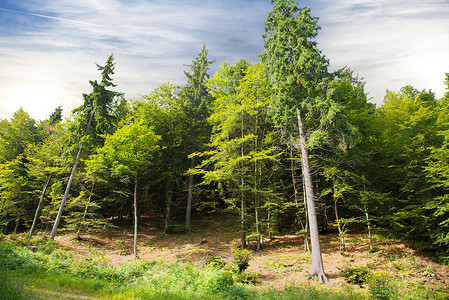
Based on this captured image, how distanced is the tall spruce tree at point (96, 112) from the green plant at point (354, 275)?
70.4ft

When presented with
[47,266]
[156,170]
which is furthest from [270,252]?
[156,170]

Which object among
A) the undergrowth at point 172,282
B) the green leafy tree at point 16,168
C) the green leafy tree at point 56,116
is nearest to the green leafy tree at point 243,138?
the undergrowth at point 172,282

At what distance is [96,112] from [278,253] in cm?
2021

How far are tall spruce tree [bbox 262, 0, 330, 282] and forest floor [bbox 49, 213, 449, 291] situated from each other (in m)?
3.99

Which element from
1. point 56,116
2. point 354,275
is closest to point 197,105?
point 354,275

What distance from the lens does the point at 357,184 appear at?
14656 millimetres

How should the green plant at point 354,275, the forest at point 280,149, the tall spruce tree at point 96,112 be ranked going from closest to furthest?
1. the green plant at point 354,275
2. the forest at point 280,149
3. the tall spruce tree at point 96,112

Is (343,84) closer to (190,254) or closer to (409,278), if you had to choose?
(409,278)

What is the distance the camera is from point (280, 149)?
15.1 meters

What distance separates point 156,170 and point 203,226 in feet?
26.6

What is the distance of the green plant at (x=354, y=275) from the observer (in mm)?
9438

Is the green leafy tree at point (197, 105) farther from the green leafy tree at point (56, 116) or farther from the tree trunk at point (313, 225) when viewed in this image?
the green leafy tree at point (56, 116)

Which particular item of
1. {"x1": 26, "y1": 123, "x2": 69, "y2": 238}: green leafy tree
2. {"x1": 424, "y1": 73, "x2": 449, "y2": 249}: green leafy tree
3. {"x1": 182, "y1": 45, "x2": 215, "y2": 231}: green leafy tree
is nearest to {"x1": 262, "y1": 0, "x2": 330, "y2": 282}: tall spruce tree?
{"x1": 424, "y1": 73, "x2": 449, "y2": 249}: green leafy tree

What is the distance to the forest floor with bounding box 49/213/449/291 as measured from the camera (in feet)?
34.1
